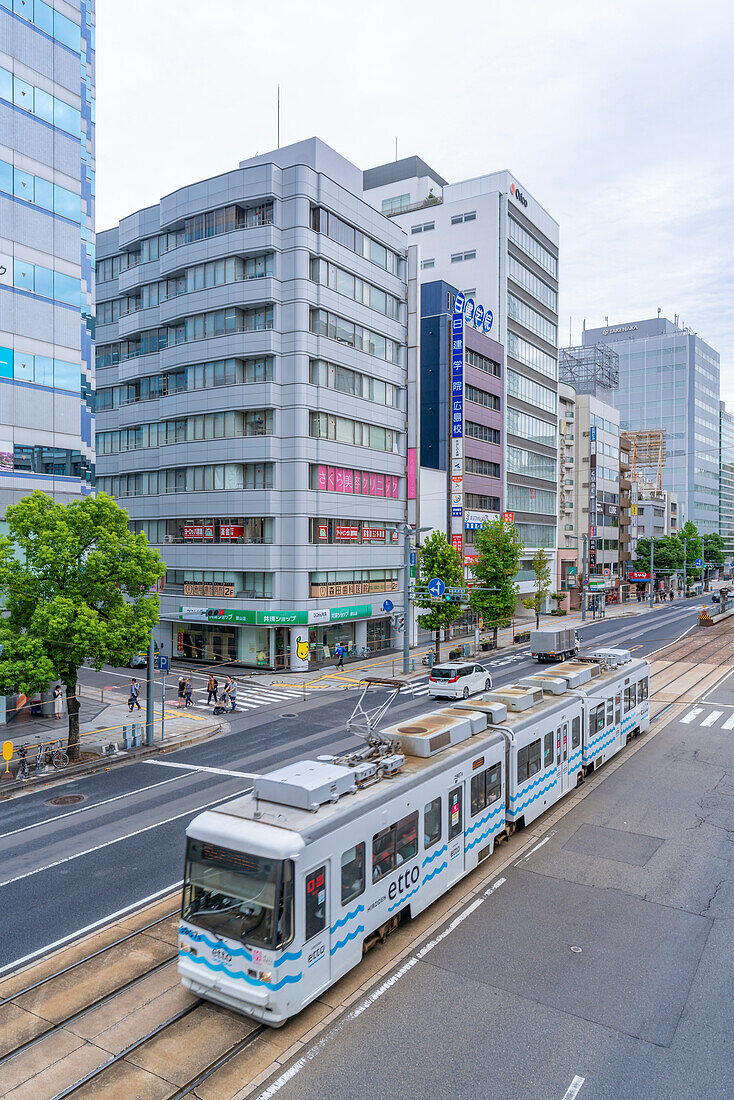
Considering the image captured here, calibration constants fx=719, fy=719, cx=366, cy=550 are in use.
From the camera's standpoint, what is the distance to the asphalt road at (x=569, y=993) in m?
9.88

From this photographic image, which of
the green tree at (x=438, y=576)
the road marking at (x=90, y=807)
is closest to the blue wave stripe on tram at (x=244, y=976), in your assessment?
the road marking at (x=90, y=807)

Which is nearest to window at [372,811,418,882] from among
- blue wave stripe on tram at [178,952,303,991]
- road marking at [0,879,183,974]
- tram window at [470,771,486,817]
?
blue wave stripe on tram at [178,952,303,991]

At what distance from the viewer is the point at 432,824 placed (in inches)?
554

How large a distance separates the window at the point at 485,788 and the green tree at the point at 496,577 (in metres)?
38.0

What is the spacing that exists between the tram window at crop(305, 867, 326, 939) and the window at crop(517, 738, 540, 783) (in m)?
7.92

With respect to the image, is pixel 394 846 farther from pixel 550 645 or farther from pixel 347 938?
pixel 550 645

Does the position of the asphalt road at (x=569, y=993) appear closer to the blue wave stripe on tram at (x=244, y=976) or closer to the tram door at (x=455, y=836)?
the tram door at (x=455, y=836)

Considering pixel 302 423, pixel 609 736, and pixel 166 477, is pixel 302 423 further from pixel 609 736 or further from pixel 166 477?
pixel 609 736

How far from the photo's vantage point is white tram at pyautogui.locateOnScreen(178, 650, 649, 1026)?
1037 centimetres

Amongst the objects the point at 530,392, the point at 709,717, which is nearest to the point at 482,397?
the point at 530,392

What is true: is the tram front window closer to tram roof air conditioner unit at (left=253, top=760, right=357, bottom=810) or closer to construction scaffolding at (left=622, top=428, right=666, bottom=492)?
tram roof air conditioner unit at (left=253, top=760, right=357, bottom=810)

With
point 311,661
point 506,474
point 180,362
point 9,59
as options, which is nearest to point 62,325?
point 9,59

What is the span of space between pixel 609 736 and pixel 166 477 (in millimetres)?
38646

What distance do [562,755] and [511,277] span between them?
66852mm
